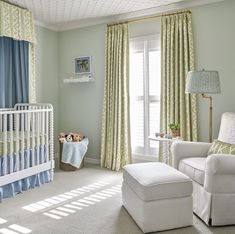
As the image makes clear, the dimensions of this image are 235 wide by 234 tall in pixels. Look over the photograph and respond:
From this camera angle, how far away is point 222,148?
262 centimetres

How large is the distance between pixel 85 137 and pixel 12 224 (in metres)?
2.38

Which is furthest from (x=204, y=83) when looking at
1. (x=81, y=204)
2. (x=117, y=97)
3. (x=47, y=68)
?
(x=47, y=68)

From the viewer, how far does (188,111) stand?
362 cm

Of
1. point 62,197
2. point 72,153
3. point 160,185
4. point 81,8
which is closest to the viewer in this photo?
point 160,185

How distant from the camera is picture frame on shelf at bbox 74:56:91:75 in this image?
15.0 ft

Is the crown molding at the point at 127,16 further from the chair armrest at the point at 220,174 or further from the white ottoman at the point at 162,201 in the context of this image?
the white ottoman at the point at 162,201

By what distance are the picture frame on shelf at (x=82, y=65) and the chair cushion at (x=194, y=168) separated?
2.45 meters

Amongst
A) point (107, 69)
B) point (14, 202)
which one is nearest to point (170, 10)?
point (107, 69)

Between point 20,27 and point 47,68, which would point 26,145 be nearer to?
point 20,27

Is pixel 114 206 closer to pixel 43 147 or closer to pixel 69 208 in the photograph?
pixel 69 208

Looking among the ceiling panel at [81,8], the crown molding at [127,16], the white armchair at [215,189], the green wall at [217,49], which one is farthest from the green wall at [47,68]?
the white armchair at [215,189]

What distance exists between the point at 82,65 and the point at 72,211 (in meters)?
2.68

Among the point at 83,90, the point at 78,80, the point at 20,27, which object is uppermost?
the point at 20,27

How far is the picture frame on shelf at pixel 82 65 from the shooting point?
456 cm
